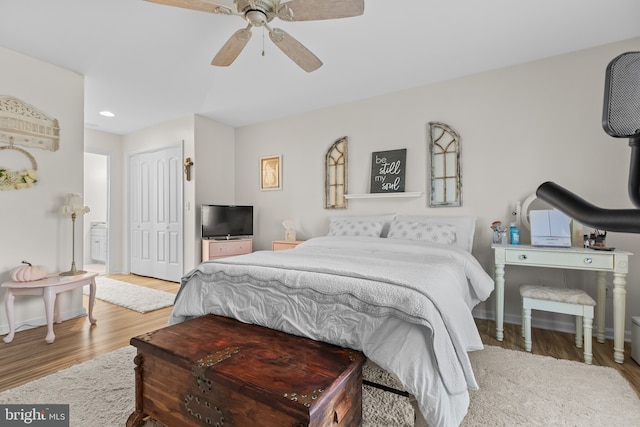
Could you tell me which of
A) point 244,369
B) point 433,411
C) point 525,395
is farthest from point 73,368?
point 525,395

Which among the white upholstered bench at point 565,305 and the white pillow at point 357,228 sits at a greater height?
the white pillow at point 357,228

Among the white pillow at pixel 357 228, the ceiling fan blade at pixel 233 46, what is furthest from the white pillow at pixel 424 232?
the ceiling fan blade at pixel 233 46

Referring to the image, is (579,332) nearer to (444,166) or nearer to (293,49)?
(444,166)

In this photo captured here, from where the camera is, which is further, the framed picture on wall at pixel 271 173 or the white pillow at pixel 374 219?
the framed picture on wall at pixel 271 173

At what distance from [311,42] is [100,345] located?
3098 millimetres

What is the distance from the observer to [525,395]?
178 centimetres

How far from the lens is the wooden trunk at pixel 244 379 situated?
3.78 ft

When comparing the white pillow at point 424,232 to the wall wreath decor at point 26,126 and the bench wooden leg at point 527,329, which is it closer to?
the bench wooden leg at point 527,329

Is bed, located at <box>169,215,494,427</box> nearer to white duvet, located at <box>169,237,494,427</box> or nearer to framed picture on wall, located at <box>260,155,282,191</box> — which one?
white duvet, located at <box>169,237,494,427</box>

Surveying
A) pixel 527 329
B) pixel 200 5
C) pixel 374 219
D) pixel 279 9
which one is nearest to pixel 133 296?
pixel 374 219

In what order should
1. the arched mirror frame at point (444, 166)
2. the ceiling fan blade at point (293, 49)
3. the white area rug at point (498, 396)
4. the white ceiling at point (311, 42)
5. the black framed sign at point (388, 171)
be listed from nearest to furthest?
the white area rug at point (498, 396)
the ceiling fan blade at point (293, 49)
the white ceiling at point (311, 42)
the arched mirror frame at point (444, 166)
the black framed sign at point (388, 171)

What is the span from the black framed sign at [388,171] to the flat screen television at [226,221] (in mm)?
2066

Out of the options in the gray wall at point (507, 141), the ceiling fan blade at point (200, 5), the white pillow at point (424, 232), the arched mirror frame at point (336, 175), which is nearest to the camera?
the ceiling fan blade at point (200, 5)

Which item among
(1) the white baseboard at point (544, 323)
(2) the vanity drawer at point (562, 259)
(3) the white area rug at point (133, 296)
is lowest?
(3) the white area rug at point (133, 296)
